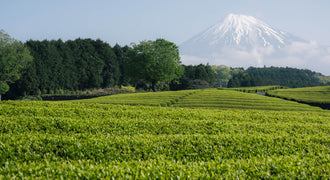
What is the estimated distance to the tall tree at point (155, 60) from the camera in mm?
58656

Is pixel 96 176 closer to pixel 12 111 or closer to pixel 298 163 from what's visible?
pixel 298 163

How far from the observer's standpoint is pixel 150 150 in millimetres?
9117

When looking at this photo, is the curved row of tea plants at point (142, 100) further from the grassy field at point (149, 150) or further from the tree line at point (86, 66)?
the tree line at point (86, 66)

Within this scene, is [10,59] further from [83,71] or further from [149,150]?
[149,150]

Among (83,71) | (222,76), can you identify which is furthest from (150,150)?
(222,76)

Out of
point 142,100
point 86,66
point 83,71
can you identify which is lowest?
point 142,100

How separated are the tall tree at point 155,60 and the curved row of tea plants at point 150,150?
43.2m

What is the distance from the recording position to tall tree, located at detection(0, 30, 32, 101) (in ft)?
161

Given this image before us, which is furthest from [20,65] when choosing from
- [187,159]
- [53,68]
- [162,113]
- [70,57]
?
[187,159]

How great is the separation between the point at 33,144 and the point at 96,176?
4004 mm

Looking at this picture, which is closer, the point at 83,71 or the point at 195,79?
the point at 83,71

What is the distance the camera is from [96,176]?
251 inches

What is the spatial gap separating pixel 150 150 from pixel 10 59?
51665mm

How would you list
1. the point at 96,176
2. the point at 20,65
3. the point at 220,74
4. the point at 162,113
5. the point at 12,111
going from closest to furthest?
1. the point at 96,176
2. the point at 12,111
3. the point at 162,113
4. the point at 20,65
5. the point at 220,74
